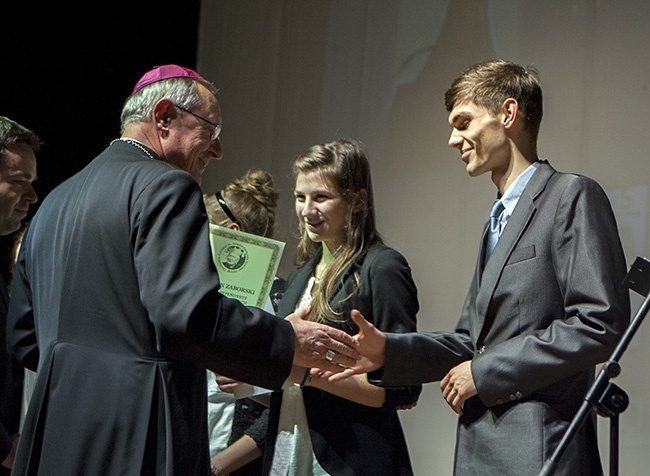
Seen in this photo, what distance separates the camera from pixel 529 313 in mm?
2273

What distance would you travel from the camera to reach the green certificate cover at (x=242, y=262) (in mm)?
2684

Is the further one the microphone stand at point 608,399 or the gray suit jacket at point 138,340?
the gray suit jacket at point 138,340

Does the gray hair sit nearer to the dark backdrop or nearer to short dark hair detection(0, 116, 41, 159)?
short dark hair detection(0, 116, 41, 159)

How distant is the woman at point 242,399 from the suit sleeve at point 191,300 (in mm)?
821

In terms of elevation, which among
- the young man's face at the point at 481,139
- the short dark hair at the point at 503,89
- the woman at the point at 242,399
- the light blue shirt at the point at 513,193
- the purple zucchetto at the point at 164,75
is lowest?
the woman at the point at 242,399

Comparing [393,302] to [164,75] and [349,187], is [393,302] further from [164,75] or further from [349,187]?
[164,75]

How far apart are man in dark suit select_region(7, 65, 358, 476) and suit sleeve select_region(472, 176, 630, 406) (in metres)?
0.52

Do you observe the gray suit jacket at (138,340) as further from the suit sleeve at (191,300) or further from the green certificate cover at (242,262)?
the green certificate cover at (242,262)

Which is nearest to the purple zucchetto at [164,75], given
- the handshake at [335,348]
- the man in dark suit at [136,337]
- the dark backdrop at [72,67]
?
the man in dark suit at [136,337]

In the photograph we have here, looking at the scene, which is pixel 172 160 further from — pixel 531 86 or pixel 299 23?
pixel 299 23

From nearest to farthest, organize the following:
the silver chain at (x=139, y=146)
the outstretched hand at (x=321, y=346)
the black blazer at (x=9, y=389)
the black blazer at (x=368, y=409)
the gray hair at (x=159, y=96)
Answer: the outstretched hand at (x=321, y=346) → the silver chain at (x=139, y=146) → the gray hair at (x=159, y=96) → the black blazer at (x=368, y=409) → the black blazer at (x=9, y=389)

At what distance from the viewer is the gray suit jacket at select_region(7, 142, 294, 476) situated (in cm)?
202

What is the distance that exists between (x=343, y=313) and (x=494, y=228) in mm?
578

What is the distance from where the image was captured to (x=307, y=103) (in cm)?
526
